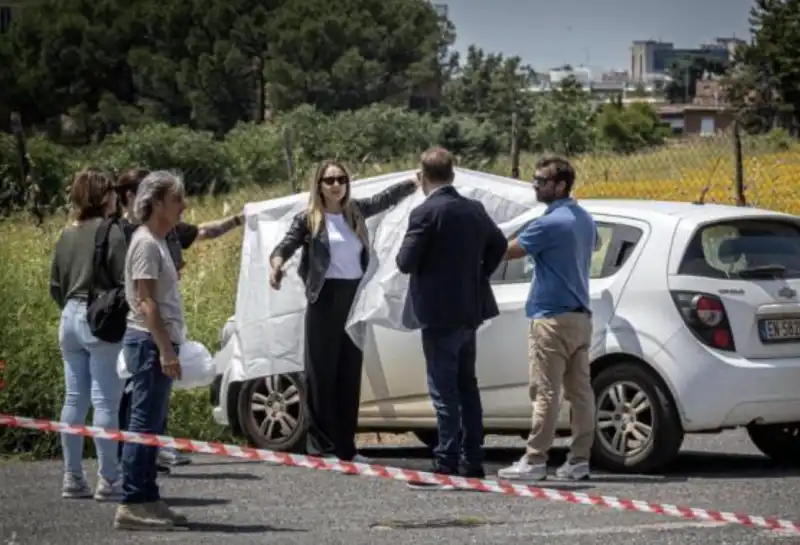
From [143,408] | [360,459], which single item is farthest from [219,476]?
[143,408]

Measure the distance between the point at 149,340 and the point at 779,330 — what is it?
374 cm

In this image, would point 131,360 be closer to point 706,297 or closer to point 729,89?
point 706,297

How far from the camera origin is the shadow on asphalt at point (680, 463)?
424 inches

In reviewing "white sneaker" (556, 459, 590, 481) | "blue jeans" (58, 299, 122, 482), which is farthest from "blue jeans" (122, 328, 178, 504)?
"white sneaker" (556, 459, 590, 481)

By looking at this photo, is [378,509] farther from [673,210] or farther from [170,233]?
[673,210]

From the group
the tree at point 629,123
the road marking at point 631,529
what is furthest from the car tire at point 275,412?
the tree at point 629,123

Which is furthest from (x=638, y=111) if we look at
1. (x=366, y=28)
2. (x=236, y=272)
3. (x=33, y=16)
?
(x=236, y=272)

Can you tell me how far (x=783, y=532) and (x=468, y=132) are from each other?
42060mm

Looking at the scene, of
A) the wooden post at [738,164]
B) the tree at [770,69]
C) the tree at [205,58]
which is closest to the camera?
the wooden post at [738,164]

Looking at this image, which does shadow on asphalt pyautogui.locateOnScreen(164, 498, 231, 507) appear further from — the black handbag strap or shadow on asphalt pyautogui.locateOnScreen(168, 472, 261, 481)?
the black handbag strap

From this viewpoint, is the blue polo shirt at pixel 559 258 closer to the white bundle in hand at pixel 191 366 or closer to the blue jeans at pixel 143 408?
the white bundle in hand at pixel 191 366

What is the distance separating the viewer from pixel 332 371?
1120 cm

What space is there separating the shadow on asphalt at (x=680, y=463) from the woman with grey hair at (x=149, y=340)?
2.76 m

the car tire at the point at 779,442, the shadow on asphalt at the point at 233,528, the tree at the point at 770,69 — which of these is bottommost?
the shadow on asphalt at the point at 233,528
